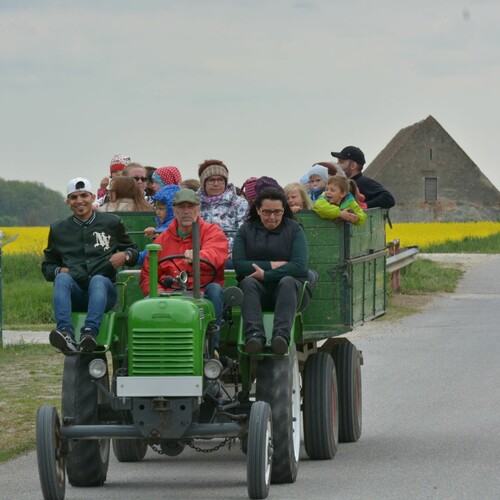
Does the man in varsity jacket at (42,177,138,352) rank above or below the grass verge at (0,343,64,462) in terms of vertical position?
above

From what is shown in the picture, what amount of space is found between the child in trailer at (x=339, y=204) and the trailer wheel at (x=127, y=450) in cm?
214

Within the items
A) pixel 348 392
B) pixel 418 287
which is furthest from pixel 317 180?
pixel 418 287

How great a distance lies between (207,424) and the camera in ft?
32.8

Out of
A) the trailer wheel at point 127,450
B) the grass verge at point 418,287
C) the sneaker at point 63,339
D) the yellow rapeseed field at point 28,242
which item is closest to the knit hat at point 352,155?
the trailer wheel at point 127,450

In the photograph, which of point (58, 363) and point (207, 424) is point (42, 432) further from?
point (58, 363)

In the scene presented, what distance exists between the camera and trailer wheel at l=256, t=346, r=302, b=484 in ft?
34.8

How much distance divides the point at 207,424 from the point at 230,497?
480 mm

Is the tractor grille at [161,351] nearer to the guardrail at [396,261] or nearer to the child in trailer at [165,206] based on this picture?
the child in trailer at [165,206]

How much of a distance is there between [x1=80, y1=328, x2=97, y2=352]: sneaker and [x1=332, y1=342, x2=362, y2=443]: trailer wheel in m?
3.03

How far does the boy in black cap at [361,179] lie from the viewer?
1457cm

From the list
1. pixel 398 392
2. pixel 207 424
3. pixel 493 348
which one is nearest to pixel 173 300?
pixel 207 424

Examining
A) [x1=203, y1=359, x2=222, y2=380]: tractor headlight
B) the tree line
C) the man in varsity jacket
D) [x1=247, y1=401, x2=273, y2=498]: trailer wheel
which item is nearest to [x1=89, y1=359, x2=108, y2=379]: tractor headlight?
the man in varsity jacket

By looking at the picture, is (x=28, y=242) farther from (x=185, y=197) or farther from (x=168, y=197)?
(x=185, y=197)

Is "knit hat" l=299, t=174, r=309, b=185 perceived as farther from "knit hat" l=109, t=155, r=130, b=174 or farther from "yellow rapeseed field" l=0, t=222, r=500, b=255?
"yellow rapeseed field" l=0, t=222, r=500, b=255
